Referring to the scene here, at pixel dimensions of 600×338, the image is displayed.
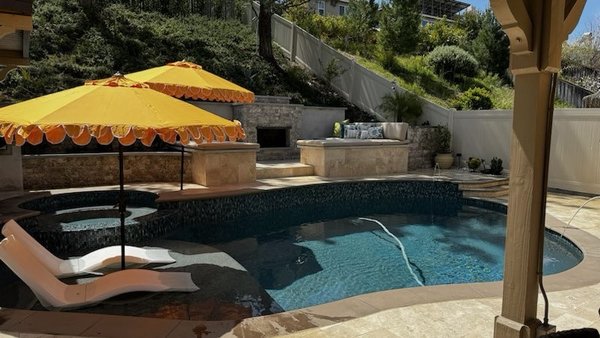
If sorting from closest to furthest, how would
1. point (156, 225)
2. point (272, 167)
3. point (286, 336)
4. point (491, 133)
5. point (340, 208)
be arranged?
point (286, 336)
point (156, 225)
point (340, 208)
point (272, 167)
point (491, 133)

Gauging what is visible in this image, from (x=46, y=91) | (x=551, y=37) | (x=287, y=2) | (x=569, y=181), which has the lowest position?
(x=569, y=181)

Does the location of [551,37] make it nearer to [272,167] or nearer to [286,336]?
[286,336]

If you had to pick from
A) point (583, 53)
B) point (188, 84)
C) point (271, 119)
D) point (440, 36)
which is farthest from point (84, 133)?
point (583, 53)

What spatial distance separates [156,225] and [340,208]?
13.5ft

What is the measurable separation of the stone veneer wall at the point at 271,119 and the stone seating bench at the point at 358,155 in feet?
5.20

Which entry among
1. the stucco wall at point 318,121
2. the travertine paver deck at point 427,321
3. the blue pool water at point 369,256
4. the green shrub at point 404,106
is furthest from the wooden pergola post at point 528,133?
the stucco wall at point 318,121

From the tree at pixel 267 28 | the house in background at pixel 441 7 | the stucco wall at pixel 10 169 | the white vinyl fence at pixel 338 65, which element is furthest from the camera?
the house in background at pixel 441 7

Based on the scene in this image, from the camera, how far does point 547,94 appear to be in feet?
7.58

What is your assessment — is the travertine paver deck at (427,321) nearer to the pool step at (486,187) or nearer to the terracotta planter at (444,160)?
the pool step at (486,187)

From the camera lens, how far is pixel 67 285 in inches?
153

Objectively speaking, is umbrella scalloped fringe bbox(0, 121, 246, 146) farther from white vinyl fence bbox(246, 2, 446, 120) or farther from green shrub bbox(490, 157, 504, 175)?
white vinyl fence bbox(246, 2, 446, 120)

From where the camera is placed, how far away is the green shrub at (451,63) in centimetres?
1809

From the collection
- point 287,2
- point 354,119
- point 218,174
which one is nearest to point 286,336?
point 218,174

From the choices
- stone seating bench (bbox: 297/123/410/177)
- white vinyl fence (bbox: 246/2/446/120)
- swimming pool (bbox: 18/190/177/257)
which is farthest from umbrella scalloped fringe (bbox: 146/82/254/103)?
white vinyl fence (bbox: 246/2/446/120)
